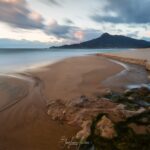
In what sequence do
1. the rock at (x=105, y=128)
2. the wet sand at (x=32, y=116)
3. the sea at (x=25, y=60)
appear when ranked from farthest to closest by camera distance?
the sea at (x=25, y=60) → the wet sand at (x=32, y=116) → the rock at (x=105, y=128)

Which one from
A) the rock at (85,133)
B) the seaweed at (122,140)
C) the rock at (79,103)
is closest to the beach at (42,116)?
the rock at (79,103)

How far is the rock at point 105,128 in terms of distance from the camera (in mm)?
5160

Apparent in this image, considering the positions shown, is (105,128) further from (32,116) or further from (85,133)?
(32,116)

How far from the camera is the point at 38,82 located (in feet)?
41.2

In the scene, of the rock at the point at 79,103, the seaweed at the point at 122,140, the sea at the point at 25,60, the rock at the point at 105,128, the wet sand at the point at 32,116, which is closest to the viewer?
the seaweed at the point at 122,140

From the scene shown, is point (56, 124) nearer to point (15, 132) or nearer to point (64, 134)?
point (64, 134)

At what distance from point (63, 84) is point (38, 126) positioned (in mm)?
5427

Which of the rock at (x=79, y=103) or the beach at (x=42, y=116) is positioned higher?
the rock at (x=79, y=103)

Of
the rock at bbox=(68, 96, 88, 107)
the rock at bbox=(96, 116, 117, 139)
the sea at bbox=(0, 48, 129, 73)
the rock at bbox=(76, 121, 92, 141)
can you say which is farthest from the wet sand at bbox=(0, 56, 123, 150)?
the sea at bbox=(0, 48, 129, 73)

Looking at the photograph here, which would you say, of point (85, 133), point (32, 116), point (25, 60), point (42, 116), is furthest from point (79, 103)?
point (25, 60)

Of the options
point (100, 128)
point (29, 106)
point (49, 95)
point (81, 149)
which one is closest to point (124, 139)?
point (100, 128)

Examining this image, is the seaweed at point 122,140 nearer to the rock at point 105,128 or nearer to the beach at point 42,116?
the rock at point 105,128

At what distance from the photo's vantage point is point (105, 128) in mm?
5301

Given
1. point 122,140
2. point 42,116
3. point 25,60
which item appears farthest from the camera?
point 25,60
